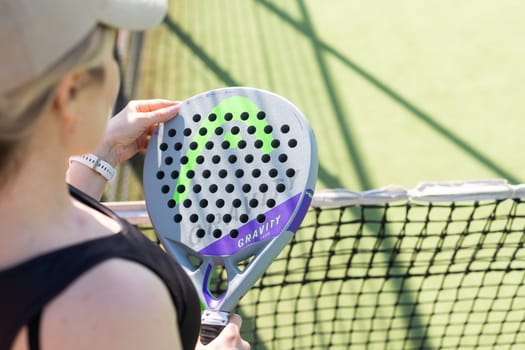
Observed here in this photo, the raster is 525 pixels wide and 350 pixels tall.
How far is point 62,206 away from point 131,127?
43 centimetres

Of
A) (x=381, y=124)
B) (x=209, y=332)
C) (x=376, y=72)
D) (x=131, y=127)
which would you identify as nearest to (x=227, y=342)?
(x=209, y=332)

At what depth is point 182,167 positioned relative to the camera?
1002mm

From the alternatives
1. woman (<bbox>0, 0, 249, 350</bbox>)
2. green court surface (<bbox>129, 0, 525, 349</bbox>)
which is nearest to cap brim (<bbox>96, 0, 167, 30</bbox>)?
woman (<bbox>0, 0, 249, 350</bbox>)

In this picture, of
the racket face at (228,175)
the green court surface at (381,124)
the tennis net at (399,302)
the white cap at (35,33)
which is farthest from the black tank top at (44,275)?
the tennis net at (399,302)

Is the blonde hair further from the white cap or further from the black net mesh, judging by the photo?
the black net mesh

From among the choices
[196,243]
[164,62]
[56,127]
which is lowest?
[164,62]

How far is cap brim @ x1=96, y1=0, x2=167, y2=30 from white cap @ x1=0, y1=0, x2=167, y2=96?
0.02m

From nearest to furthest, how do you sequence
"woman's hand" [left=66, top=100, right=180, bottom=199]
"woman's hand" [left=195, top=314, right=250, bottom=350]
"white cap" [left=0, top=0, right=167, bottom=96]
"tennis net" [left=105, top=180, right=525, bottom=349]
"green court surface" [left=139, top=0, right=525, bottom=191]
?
"white cap" [left=0, top=0, right=167, bottom=96] < "woman's hand" [left=195, top=314, right=250, bottom=350] < "woman's hand" [left=66, top=100, right=180, bottom=199] < "tennis net" [left=105, top=180, right=525, bottom=349] < "green court surface" [left=139, top=0, right=525, bottom=191]

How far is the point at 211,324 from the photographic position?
2.93 ft

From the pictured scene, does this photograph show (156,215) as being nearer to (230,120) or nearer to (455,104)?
(230,120)

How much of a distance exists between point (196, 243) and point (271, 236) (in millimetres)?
111

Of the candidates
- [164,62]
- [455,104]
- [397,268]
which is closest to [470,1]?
[455,104]

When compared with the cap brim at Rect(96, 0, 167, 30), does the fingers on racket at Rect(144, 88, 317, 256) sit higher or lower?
lower

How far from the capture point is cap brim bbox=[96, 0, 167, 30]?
502mm
